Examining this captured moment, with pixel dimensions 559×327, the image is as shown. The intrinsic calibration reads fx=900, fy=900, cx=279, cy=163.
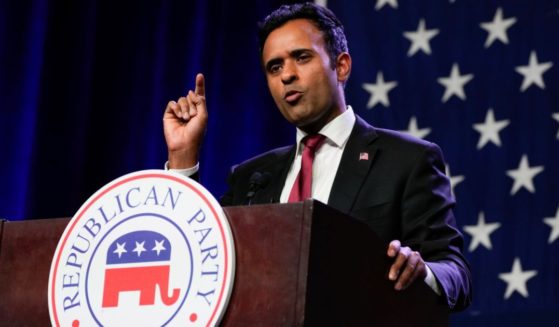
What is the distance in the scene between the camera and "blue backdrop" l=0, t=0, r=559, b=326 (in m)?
3.29

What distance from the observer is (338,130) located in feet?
6.99

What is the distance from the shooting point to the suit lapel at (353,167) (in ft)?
6.17

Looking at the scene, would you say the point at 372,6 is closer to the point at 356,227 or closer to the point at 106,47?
the point at 106,47

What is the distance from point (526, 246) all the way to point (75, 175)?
176 cm

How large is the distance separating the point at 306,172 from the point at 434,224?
1.06 feet

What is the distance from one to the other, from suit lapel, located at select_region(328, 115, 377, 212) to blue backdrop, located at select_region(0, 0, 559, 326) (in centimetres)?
135

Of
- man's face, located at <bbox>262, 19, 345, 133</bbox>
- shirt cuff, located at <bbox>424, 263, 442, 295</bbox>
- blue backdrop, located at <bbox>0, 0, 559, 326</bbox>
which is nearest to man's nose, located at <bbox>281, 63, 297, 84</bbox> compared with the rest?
man's face, located at <bbox>262, 19, 345, 133</bbox>

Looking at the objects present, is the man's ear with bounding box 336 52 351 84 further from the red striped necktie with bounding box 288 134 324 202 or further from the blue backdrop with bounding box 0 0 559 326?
the blue backdrop with bounding box 0 0 559 326

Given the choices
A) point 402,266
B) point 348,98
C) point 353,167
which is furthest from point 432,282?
point 348,98

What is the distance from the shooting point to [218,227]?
1.30 metres

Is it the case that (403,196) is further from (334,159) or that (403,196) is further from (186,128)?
(186,128)

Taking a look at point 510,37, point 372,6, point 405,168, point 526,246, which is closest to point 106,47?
point 372,6

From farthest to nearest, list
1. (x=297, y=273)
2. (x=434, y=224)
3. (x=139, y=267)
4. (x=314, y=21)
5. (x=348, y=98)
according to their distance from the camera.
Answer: (x=348, y=98)
(x=314, y=21)
(x=434, y=224)
(x=139, y=267)
(x=297, y=273)

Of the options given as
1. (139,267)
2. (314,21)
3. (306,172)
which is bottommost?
(139,267)
